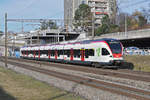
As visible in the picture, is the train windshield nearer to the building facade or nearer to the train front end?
the train front end

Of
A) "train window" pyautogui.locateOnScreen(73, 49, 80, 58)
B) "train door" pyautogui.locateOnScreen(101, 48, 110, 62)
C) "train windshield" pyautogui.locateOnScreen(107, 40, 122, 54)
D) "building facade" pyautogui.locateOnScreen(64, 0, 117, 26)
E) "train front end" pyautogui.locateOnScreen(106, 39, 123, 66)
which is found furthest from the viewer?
"building facade" pyautogui.locateOnScreen(64, 0, 117, 26)

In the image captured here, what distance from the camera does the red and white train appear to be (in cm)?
2491

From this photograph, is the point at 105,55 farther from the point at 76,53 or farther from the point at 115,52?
the point at 76,53

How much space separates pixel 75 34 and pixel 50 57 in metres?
51.4

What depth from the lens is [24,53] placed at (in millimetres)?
58688

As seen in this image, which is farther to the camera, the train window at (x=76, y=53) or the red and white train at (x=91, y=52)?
the train window at (x=76, y=53)

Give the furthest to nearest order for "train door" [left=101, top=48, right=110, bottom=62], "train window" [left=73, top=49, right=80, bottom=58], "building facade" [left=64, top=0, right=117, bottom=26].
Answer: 1. "building facade" [left=64, top=0, right=117, bottom=26]
2. "train window" [left=73, top=49, right=80, bottom=58]
3. "train door" [left=101, top=48, right=110, bottom=62]

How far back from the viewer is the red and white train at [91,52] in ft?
81.7

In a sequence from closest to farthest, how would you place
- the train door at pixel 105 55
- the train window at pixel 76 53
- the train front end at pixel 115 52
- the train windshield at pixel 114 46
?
the train front end at pixel 115 52
the train door at pixel 105 55
the train windshield at pixel 114 46
the train window at pixel 76 53

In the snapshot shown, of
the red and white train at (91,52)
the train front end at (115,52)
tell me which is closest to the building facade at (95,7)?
the red and white train at (91,52)

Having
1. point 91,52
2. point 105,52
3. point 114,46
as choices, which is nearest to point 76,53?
point 91,52

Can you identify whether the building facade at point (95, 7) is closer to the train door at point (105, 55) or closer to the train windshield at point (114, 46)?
the train windshield at point (114, 46)

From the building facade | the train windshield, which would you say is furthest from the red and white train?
the building facade

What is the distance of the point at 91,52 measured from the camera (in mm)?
27500
